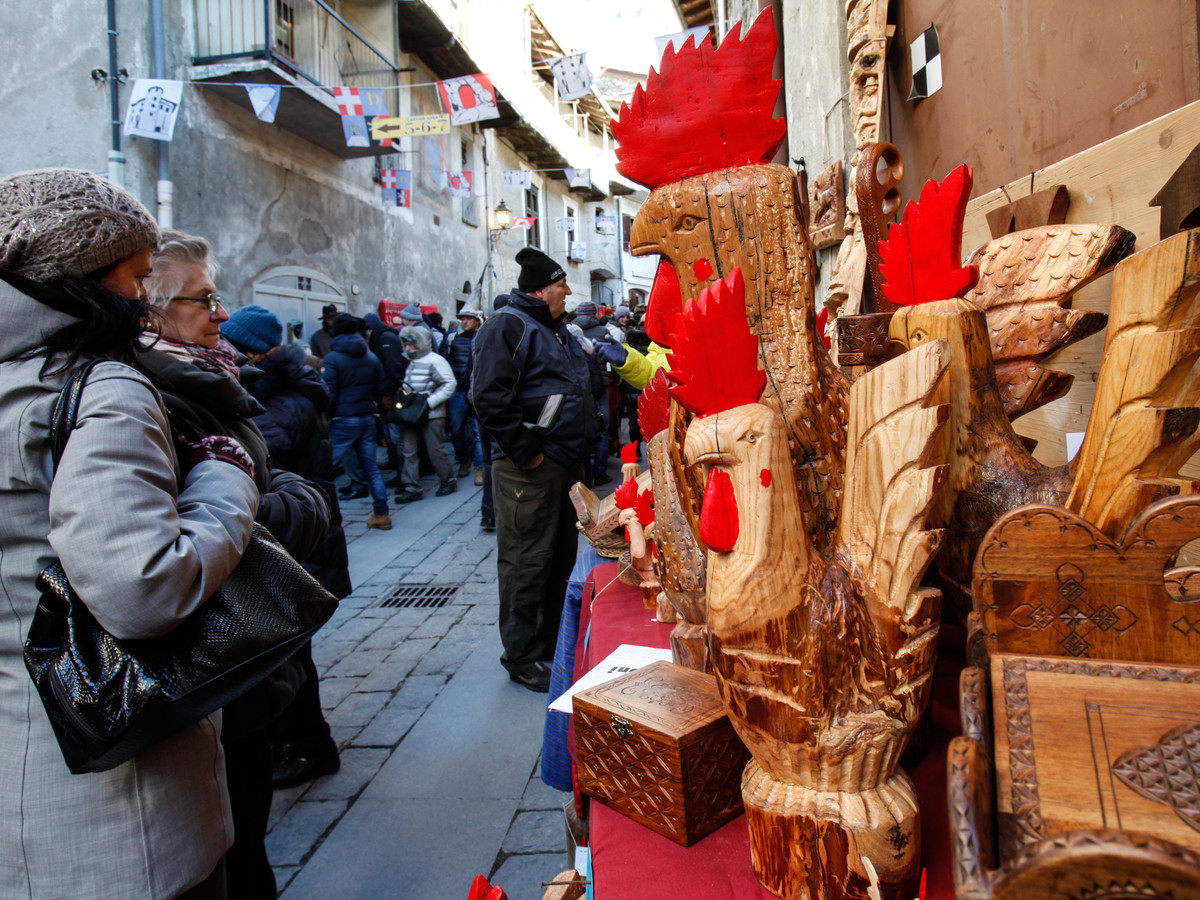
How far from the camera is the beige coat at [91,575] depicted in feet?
3.44

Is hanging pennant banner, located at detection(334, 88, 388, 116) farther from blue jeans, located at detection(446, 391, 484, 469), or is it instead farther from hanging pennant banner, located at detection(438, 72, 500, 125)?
blue jeans, located at detection(446, 391, 484, 469)

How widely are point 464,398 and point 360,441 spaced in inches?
80.6

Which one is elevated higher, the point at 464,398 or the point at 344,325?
the point at 344,325

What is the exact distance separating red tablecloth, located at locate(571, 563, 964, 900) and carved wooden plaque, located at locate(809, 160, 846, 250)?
2.06 meters

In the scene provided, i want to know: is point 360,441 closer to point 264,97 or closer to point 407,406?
point 407,406

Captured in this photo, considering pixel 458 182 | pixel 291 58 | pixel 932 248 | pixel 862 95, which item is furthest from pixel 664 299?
pixel 458 182

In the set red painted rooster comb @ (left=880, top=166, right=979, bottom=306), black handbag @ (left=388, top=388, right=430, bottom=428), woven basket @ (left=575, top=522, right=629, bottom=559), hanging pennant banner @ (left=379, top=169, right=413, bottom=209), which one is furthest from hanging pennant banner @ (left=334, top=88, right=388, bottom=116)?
red painted rooster comb @ (left=880, top=166, right=979, bottom=306)

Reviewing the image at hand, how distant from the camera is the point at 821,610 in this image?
804 millimetres

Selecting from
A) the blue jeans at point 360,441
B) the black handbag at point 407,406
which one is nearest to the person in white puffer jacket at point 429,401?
the black handbag at point 407,406

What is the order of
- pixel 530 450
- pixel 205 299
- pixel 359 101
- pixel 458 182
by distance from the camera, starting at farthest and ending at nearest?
pixel 458 182
pixel 359 101
pixel 530 450
pixel 205 299

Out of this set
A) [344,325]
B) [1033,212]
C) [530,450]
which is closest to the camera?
[1033,212]

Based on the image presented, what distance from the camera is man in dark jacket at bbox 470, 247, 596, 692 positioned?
10.9ft

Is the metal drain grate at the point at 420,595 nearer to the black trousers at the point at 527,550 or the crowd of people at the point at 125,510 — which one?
the black trousers at the point at 527,550

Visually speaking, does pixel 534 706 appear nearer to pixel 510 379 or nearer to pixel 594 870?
pixel 510 379
